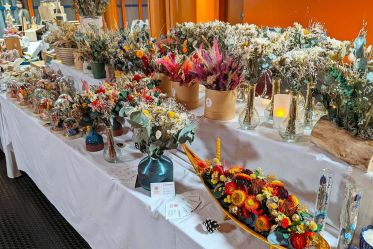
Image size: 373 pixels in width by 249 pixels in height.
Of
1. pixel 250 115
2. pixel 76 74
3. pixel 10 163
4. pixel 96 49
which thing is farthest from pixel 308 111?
pixel 10 163

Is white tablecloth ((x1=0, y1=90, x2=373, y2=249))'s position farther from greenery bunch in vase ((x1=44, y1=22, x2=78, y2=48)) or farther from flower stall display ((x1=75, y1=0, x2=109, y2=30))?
flower stall display ((x1=75, y1=0, x2=109, y2=30))

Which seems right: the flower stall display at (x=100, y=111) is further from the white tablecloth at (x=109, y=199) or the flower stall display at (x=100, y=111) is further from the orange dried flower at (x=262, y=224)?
the orange dried flower at (x=262, y=224)

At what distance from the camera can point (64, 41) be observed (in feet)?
8.83

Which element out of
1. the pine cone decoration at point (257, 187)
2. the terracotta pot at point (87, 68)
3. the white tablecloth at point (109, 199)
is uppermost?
the terracotta pot at point (87, 68)

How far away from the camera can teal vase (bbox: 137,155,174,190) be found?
135 cm

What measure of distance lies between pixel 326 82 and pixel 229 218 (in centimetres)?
61

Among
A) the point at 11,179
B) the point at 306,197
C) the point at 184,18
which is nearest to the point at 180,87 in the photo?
the point at 306,197

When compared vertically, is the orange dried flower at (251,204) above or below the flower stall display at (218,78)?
below

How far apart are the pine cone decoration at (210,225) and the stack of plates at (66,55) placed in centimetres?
207

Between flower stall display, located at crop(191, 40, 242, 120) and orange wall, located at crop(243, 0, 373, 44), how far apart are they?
2810mm

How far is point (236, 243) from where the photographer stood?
1110 millimetres

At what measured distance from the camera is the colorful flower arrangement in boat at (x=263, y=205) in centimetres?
96

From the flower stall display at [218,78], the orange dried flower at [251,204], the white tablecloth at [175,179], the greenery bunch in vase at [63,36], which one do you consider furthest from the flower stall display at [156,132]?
the greenery bunch in vase at [63,36]

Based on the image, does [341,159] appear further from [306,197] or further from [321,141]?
[306,197]
